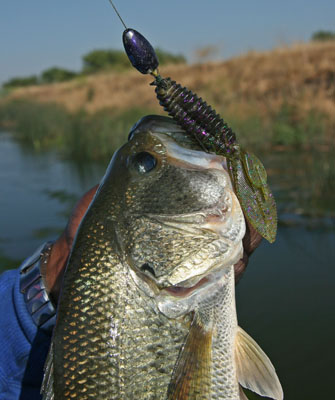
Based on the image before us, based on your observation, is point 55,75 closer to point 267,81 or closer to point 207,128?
point 267,81

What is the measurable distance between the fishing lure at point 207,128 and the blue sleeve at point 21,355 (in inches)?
43.7

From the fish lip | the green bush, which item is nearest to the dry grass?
the fish lip

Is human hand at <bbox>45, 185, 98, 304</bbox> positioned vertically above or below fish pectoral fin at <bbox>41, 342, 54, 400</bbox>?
above

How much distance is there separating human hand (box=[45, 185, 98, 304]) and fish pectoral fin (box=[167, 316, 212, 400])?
79 cm

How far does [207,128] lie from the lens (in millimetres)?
1547

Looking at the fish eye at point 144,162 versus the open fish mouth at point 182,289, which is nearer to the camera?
the open fish mouth at point 182,289

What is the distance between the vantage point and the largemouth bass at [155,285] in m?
1.47

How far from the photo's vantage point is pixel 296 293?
502 cm

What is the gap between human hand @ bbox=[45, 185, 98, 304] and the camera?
2.07m

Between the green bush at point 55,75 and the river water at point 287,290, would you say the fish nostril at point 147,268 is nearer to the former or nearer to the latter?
the river water at point 287,290

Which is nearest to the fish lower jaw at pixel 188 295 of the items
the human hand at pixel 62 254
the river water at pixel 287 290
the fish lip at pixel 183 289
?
the fish lip at pixel 183 289

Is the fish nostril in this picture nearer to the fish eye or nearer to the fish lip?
the fish lip

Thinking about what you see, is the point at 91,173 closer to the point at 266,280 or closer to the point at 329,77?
the point at 266,280

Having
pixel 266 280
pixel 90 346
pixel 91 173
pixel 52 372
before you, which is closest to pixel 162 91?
pixel 90 346
